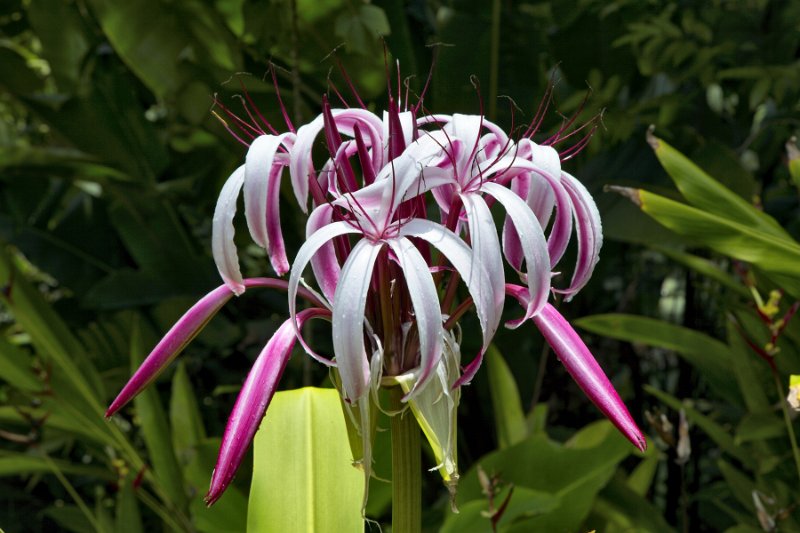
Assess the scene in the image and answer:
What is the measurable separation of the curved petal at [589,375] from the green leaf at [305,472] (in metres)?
0.21

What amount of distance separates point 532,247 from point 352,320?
0.08 meters

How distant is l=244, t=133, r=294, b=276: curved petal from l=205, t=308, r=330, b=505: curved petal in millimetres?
48

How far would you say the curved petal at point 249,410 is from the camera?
35 cm

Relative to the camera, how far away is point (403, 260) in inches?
14.0

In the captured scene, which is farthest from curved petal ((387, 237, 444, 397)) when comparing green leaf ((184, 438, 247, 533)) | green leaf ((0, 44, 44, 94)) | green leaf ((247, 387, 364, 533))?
green leaf ((0, 44, 44, 94))

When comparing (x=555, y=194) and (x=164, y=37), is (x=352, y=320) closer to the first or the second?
(x=555, y=194)

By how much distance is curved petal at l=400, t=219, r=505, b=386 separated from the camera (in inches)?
13.7

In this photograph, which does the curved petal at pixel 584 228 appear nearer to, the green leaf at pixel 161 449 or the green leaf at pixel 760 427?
the green leaf at pixel 760 427

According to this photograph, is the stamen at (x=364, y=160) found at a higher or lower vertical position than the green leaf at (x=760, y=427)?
higher

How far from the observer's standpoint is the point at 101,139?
4.31ft

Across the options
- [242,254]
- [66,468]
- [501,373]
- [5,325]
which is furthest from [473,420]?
[5,325]

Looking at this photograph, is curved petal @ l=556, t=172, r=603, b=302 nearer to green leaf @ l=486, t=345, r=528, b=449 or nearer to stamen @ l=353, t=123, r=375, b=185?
stamen @ l=353, t=123, r=375, b=185

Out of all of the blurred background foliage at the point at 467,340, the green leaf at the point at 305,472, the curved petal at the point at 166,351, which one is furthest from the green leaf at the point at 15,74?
the curved petal at the point at 166,351

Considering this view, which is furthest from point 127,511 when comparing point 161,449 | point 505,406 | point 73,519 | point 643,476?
point 643,476
